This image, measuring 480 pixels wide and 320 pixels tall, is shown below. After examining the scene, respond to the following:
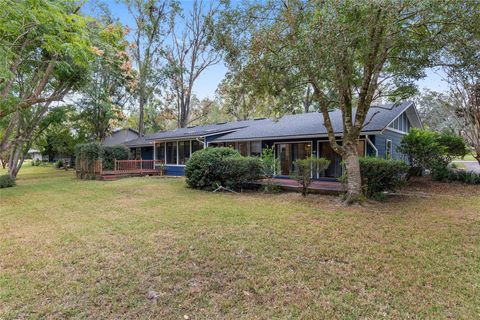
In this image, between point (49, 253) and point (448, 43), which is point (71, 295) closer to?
point (49, 253)

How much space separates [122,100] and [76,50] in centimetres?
2146

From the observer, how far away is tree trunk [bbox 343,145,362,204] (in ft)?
24.9

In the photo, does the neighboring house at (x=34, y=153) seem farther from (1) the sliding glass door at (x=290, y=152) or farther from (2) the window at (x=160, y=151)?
(1) the sliding glass door at (x=290, y=152)

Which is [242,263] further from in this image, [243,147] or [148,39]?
[148,39]

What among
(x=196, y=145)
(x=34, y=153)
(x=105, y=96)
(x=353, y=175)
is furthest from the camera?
(x=34, y=153)

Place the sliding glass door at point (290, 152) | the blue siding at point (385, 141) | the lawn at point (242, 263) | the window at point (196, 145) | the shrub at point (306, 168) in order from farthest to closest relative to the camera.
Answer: the window at point (196, 145)
the sliding glass door at point (290, 152)
the blue siding at point (385, 141)
the shrub at point (306, 168)
the lawn at point (242, 263)

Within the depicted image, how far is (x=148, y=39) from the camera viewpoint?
2397 centimetres

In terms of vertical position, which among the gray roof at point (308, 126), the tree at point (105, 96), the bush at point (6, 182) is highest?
the tree at point (105, 96)

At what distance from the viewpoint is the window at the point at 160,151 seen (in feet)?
62.9

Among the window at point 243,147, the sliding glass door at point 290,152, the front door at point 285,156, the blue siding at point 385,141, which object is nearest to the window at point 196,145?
the window at point 243,147

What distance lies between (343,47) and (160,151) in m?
15.8

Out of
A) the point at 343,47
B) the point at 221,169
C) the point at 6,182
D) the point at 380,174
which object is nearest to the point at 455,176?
the point at 380,174

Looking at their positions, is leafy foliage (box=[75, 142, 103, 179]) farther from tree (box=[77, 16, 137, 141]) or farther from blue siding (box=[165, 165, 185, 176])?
tree (box=[77, 16, 137, 141])

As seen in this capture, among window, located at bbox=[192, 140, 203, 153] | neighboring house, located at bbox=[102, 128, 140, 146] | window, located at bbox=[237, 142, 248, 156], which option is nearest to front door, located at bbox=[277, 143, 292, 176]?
window, located at bbox=[237, 142, 248, 156]
